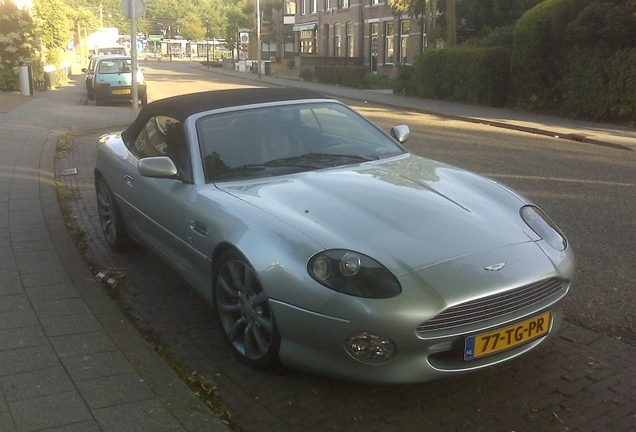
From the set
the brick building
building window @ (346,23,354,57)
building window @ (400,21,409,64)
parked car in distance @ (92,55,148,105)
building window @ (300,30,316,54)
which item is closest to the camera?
parked car in distance @ (92,55,148,105)

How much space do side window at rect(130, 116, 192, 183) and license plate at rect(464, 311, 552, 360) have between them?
2.13 m

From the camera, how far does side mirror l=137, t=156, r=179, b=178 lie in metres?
4.48

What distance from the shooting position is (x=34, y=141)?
12766 millimetres

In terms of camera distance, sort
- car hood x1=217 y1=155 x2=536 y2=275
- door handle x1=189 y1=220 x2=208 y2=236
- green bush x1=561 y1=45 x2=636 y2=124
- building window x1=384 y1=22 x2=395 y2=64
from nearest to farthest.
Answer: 1. car hood x1=217 y1=155 x2=536 y2=275
2. door handle x1=189 y1=220 x2=208 y2=236
3. green bush x1=561 y1=45 x2=636 y2=124
4. building window x1=384 y1=22 x2=395 y2=64

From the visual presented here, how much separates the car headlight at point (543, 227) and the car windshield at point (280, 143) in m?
1.21

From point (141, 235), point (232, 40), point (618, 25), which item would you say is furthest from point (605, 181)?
point (232, 40)

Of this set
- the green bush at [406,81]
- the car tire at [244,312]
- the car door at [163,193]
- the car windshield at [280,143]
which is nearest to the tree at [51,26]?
the green bush at [406,81]

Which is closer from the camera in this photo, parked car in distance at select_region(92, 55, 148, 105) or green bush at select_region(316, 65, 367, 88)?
parked car in distance at select_region(92, 55, 148, 105)

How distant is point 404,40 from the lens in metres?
39.1

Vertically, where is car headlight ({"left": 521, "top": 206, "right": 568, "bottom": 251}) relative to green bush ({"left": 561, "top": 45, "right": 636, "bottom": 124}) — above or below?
below

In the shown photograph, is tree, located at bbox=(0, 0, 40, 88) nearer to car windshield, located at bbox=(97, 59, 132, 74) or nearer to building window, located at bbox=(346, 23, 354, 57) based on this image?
car windshield, located at bbox=(97, 59, 132, 74)

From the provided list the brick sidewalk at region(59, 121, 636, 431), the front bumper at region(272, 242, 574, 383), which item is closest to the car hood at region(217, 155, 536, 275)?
the front bumper at region(272, 242, 574, 383)

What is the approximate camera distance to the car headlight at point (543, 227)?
383 cm

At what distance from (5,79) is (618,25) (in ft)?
68.4
